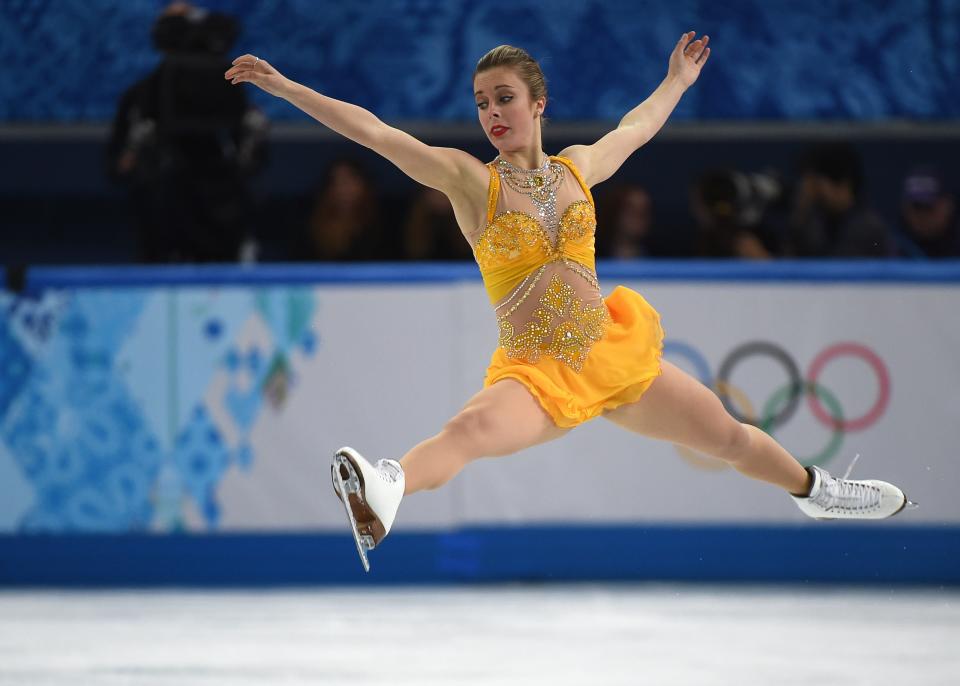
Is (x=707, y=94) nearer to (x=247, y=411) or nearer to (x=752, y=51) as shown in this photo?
(x=752, y=51)

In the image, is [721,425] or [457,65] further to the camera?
[457,65]

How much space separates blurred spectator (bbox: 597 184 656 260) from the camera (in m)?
7.25

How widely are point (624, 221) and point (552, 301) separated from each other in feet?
10.5

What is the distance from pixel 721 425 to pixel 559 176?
80 centimetres

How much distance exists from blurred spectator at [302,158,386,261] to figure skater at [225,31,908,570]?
117 inches

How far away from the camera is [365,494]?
3.62 m

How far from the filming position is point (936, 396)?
6.39 meters

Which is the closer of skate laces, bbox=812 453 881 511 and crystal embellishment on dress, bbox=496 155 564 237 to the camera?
crystal embellishment on dress, bbox=496 155 564 237

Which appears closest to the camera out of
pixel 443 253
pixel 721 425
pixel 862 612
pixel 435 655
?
pixel 721 425

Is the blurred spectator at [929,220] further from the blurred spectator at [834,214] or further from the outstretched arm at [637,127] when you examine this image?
Answer: the outstretched arm at [637,127]

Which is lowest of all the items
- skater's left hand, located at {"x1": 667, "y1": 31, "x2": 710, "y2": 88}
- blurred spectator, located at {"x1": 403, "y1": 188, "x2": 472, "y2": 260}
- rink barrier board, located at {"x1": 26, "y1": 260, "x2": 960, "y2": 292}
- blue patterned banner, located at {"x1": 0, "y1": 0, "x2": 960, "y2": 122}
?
rink barrier board, located at {"x1": 26, "y1": 260, "x2": 960, "y2": 292}

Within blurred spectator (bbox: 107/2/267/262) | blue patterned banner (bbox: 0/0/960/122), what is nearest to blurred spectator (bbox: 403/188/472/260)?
blue patterned banner (bbox: 0/0/960/122)

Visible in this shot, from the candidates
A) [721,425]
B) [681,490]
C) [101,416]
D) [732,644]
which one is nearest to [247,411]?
[101,416]

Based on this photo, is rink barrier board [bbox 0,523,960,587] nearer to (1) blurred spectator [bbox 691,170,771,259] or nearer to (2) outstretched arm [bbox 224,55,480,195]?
(1) blurred spectator [bbox 691,170,771,259]
